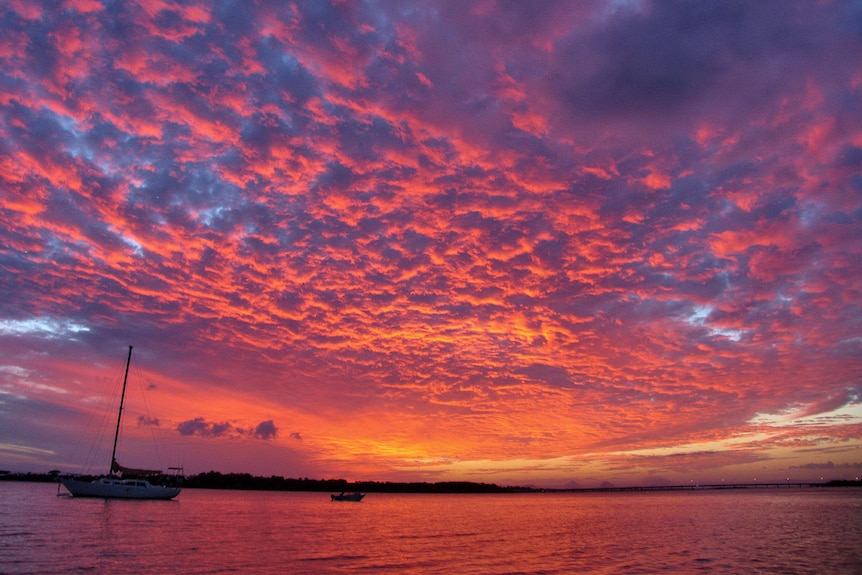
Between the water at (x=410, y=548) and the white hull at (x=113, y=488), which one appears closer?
the water at (x=410, y=548)

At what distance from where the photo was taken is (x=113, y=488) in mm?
103875

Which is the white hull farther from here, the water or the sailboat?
the water

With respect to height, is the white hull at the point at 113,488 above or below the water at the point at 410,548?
above

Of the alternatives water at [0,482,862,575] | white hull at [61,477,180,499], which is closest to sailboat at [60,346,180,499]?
white hull at [61,477,180,499]

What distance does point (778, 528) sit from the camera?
68.8 m

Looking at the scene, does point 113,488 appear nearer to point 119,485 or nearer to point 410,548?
point 119,485

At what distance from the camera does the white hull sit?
104 metres

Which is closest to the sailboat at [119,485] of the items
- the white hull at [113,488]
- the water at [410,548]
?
the white hull at [113,488]

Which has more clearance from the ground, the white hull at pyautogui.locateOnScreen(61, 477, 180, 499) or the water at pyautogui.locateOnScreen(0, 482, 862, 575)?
the white hull at pyautogui.locateOnScreen(61, 477, 180, 499)

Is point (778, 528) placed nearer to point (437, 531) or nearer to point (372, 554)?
point (437, 531)

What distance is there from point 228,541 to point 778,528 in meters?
65.6

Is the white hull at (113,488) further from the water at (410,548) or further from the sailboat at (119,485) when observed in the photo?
the water at (410,548)

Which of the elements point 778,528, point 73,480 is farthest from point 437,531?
point 73,480

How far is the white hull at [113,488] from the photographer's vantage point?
103812 millimetres
